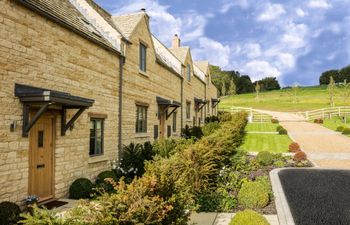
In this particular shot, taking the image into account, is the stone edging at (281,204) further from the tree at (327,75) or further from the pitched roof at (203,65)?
the tree at (327,75)

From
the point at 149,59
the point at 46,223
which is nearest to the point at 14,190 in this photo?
the point at 46,223

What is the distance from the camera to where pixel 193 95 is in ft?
112

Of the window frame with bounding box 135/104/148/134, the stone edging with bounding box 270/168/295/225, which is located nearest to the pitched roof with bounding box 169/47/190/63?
the window frame with bounding box 135/104/148/134

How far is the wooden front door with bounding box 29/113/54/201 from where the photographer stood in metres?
9.94

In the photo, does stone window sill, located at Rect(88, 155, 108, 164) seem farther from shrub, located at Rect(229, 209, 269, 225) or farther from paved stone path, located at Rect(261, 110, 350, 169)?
paved stone path, located at Rect(261, 110, 350, 169)

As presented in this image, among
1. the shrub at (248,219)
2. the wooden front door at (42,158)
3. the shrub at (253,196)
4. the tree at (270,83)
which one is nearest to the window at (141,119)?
the wooden front door at (42,158)

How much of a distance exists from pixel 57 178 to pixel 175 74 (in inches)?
674

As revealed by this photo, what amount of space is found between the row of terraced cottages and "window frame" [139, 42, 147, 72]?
0.06 m

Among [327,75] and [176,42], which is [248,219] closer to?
[176,42]

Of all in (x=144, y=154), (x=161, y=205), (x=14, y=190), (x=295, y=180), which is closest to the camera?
(x=161, y=205)

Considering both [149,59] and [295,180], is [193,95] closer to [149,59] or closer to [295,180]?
[149,59]

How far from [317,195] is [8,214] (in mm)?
9631

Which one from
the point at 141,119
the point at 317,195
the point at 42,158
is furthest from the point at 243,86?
the point at 42,158

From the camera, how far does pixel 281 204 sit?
32.5ft
